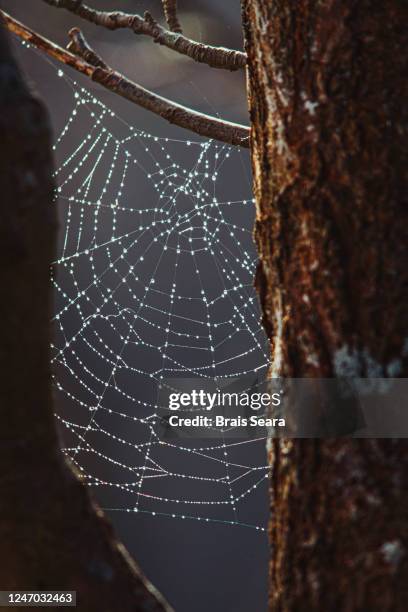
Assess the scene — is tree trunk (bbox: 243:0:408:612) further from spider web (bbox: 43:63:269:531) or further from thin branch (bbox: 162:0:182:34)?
spider web (bbox: 43:63:269:531)

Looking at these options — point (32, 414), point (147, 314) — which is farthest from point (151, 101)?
point (147, 314)

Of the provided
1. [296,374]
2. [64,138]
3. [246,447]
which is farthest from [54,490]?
[64,138]

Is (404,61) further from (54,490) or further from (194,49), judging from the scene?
(194,49)

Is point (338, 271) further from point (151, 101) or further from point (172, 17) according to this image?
point (172, 17)

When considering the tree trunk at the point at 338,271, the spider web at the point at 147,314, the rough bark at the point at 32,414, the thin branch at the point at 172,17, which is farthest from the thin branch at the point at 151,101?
the spider web at the point at 147,314

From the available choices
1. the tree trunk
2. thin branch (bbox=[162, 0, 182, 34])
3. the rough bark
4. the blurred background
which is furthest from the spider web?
the rough bark

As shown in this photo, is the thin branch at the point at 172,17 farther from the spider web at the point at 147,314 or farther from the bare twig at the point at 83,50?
the spider web at the point at 147,314
